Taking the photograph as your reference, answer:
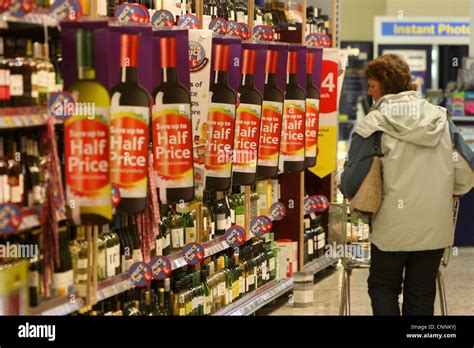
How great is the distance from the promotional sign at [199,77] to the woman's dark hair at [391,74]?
91 centimetres

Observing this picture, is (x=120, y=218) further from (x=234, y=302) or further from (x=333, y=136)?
(x=333, y=136)

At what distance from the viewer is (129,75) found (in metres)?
4.26

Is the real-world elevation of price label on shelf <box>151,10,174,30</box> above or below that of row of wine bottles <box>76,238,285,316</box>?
above

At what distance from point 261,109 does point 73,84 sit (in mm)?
2003

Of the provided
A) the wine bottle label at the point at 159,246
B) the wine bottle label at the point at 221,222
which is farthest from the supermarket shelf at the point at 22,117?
the wine bottle label at the point at 221,222

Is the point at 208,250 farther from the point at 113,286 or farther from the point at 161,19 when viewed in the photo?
the point at 161,19

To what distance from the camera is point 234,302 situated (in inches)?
269

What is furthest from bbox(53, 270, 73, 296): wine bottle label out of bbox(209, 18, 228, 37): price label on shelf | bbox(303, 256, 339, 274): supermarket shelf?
bbox(303, 256, 339, 274): supermarket shelf

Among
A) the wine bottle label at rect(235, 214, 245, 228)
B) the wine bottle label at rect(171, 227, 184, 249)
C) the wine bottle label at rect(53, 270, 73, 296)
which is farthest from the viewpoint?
the wine bottle label at rect(235, 214, 245, 228)

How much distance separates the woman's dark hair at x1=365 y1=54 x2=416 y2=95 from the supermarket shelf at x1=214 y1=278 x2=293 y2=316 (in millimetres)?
2090

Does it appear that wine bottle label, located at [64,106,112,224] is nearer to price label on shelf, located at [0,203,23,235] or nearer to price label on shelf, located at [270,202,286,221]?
price label on shelf, located at [0,203,23,235]

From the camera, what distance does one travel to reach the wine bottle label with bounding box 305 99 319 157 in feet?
23.8
